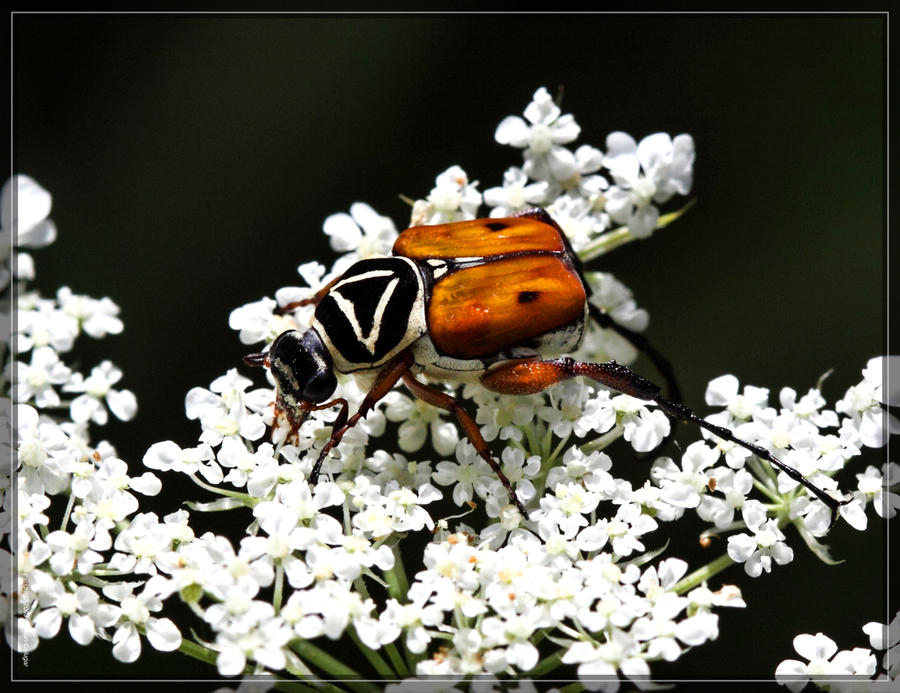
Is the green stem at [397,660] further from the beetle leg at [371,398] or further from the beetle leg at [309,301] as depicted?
the beetle leg at [309,301]

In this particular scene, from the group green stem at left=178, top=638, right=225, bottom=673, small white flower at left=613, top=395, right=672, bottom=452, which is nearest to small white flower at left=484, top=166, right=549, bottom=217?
small white flower at left=613, top=395, right=672, bottom=452

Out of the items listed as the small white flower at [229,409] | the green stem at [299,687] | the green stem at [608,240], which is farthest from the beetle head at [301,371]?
the green stem at [608,240]

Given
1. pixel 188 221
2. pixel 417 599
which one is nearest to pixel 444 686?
pixel 417 599

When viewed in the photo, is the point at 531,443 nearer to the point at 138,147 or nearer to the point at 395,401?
the point at 395,401

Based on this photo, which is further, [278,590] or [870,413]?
[870,413]

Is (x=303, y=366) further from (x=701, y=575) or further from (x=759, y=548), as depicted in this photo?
(x=759, y=548)

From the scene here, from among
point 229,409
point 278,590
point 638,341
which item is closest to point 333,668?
point 278,590
